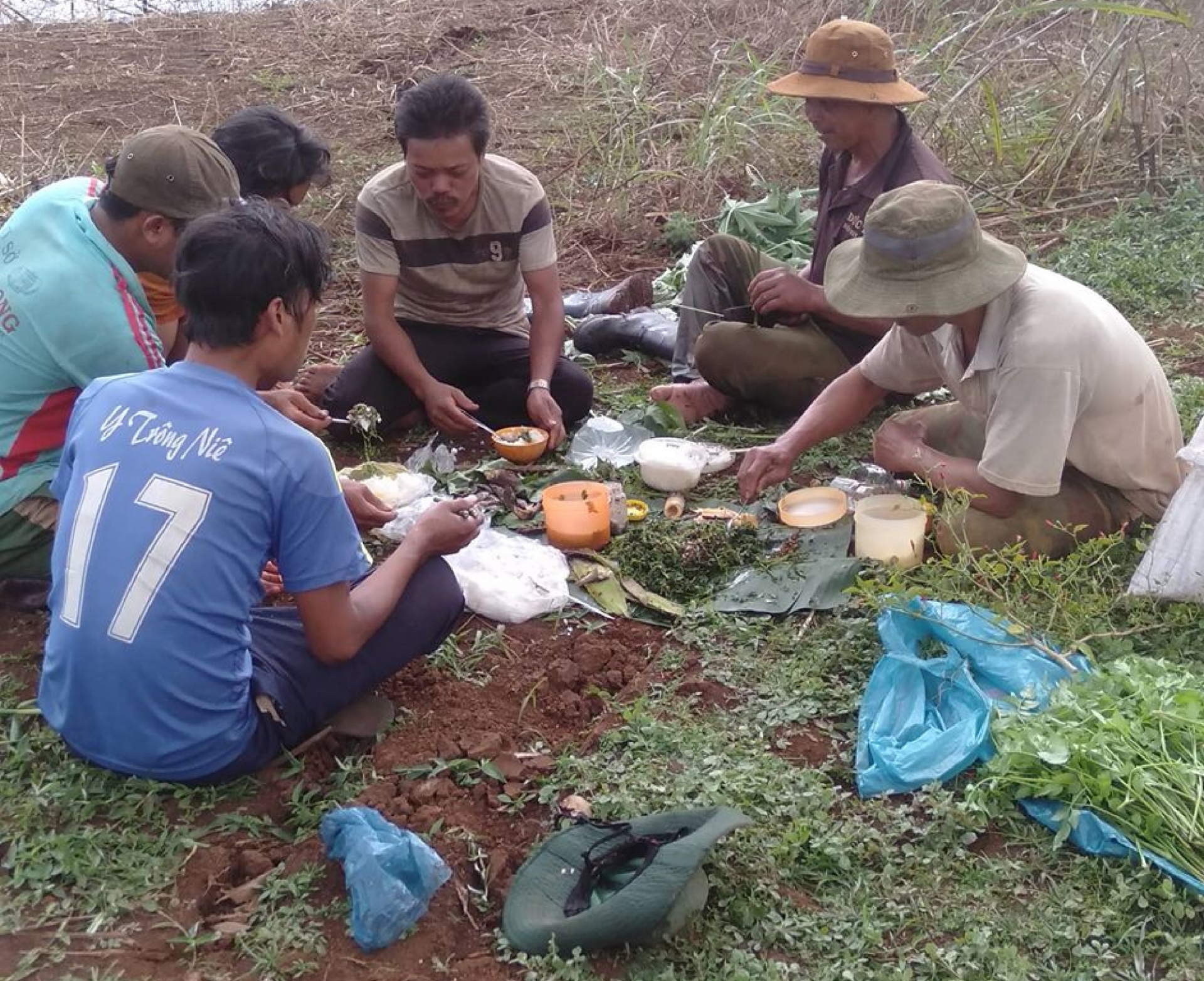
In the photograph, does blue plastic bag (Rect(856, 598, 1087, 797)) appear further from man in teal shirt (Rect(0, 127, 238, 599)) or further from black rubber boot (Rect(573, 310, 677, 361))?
black rubber boot (Rect(573, 310, 677, 361))

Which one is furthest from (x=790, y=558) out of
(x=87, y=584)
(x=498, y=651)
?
(x=87, y=584)

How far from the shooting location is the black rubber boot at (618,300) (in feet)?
16.2

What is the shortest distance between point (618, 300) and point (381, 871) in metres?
3.29

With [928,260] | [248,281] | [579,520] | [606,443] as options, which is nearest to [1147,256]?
[606,443]

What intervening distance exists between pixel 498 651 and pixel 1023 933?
4.73 ft

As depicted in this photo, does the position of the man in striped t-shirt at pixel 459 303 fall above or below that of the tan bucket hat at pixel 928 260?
below

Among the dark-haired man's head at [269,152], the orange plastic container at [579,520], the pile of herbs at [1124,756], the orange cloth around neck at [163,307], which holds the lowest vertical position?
the orange plastic container at [579,520]

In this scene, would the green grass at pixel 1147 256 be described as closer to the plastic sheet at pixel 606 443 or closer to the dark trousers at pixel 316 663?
the plastic sheet at pixel 606 443

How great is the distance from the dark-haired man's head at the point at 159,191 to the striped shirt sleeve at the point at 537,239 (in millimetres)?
1316

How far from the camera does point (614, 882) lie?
212 centimetres

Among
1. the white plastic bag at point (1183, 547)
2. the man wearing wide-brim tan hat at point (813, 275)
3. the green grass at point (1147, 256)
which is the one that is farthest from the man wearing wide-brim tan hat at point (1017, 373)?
the green grass at point (1147, 256)

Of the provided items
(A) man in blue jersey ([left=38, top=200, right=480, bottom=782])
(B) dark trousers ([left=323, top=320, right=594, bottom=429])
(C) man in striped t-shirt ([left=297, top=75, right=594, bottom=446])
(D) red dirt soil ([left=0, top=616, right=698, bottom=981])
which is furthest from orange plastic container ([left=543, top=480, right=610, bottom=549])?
(A) man in blue jersey ([left=38, top=200, right=480, bottom=782])

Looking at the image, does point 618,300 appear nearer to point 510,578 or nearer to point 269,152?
point 269,152

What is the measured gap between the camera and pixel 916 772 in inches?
92.8
